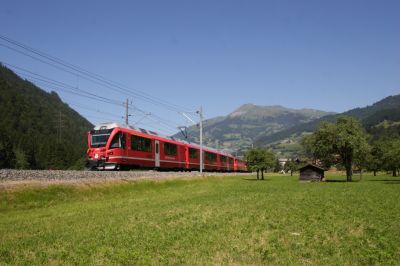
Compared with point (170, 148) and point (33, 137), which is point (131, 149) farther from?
point (33, 137)

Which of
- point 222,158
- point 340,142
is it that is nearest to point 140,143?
point 222,158

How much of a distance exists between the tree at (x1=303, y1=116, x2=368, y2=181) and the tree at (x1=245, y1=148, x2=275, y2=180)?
36.1 ft

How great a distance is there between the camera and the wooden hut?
78.3 metres

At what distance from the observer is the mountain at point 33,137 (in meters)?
112

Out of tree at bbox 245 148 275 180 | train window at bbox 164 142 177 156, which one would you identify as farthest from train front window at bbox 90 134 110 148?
tree at bbox 245 148 275 180

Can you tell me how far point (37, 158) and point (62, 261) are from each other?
127297 mm

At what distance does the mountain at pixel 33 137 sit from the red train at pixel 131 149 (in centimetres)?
6438

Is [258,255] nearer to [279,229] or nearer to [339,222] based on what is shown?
[279,229]

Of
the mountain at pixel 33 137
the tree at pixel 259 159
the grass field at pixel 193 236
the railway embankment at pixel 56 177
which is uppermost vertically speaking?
the mountain at pixel 33 137

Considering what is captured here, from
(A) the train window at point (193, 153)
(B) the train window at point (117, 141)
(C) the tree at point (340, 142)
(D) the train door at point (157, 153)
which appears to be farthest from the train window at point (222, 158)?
(B) the train window at point (117, 141)

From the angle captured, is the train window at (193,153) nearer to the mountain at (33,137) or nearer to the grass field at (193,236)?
the grass field at (193,236)

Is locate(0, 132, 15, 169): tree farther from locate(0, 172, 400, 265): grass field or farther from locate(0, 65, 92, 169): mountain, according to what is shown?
Answer: locate(0, 172, 400, 265): grass field

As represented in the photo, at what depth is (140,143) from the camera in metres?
40.1

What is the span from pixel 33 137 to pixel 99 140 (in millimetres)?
124068
